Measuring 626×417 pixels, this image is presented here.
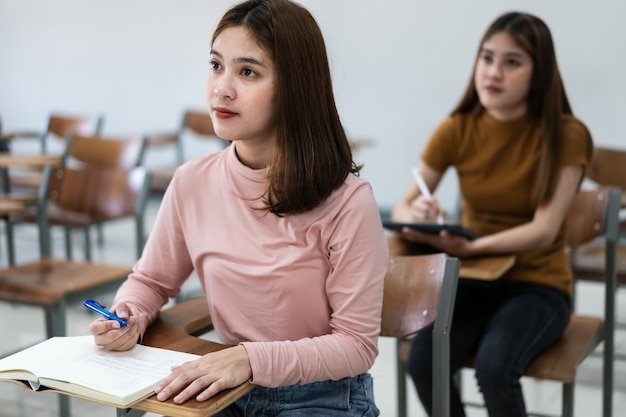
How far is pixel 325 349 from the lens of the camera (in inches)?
53.1

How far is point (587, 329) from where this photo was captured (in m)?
2.16

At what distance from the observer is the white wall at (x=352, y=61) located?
450cm

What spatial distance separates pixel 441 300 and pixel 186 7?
15.3 ft

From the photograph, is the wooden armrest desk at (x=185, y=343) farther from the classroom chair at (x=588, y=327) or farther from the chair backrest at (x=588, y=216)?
the chair backrest at (x=588, y=216)

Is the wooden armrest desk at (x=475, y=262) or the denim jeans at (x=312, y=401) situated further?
the wooden armrest desk at (x=475, y=262)

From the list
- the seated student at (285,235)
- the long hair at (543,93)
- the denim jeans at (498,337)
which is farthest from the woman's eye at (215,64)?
the long hair at (543,93)

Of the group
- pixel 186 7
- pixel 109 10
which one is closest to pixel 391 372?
pixel 186 7

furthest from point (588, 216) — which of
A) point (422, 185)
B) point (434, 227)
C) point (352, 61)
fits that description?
point (352, 61)

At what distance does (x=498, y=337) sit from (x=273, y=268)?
75cm

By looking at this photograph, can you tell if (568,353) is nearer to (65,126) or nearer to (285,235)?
(285,235)

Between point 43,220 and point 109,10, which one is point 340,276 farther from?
point 109,10

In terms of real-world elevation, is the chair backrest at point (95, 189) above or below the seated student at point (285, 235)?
below

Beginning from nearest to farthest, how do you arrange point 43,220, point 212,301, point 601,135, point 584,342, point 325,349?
point 325,349 < point 212,301 < point 584,342 < point 43,220 < point 601,135

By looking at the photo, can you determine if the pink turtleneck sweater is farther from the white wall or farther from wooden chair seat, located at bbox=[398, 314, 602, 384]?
the white wall
